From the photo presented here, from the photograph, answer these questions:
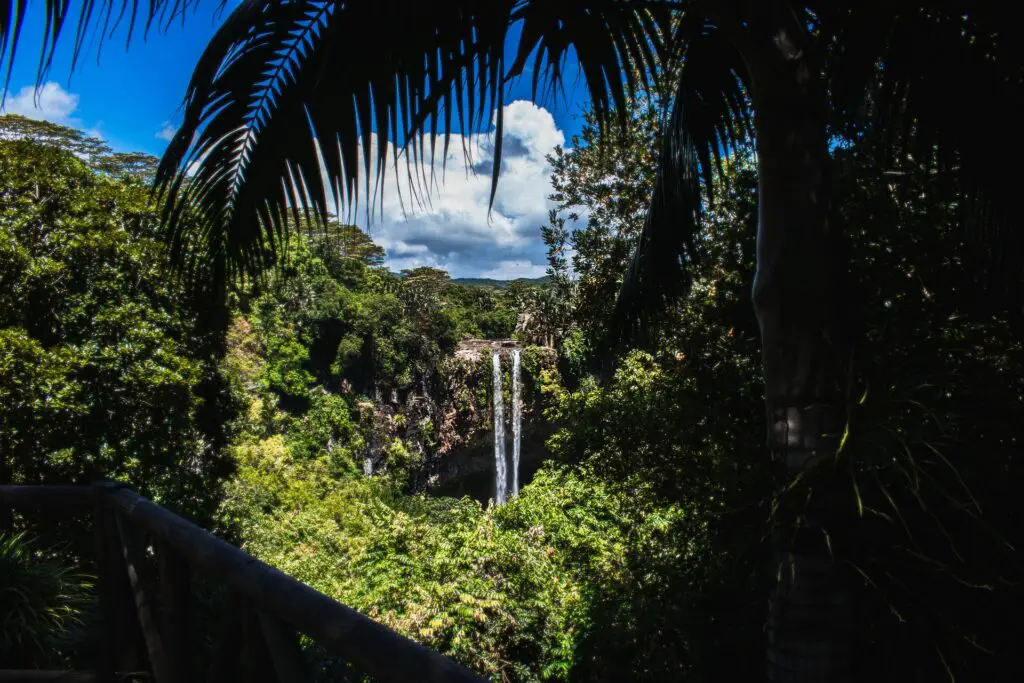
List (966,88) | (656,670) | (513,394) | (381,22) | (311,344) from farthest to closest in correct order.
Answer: (311,344)
(513,394)
(656,670)
(966,88)
(381,22)

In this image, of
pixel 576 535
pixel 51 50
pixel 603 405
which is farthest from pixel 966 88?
pixel 576 535

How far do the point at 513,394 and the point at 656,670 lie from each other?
45.4 feet

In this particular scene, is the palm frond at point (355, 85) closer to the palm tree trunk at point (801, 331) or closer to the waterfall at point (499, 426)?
the palm tree trunk at point (801, 331)

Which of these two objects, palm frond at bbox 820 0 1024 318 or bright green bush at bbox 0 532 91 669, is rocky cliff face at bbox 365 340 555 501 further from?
palm frond at bbox 820 0 1024 318

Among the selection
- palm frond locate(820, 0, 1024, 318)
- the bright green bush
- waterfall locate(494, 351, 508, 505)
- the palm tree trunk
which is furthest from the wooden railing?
waterfall locate(494, 351, 508, 505)

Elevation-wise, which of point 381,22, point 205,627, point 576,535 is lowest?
point 576,535

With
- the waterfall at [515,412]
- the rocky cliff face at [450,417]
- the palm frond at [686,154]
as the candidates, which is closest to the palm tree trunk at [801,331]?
the palm frond at [686,154]

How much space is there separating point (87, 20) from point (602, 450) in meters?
4.48

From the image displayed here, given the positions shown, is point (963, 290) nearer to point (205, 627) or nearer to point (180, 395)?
point (205, 627)

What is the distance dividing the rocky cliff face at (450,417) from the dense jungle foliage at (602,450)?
3660mm

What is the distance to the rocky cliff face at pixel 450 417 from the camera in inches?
709

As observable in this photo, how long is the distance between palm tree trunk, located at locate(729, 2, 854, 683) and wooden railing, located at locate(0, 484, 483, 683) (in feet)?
5.24

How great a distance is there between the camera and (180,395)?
26.9 feet

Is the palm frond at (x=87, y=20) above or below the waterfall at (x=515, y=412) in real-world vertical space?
above
